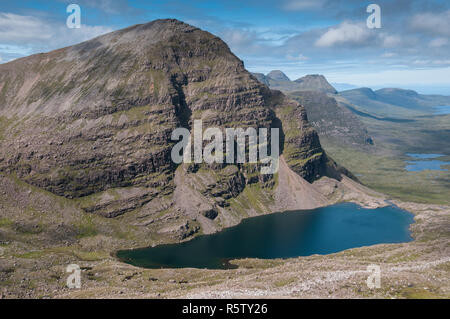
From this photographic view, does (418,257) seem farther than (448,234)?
No

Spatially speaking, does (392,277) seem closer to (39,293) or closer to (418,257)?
(418,257)

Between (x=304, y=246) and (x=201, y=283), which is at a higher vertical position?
(x=201, y=283)
